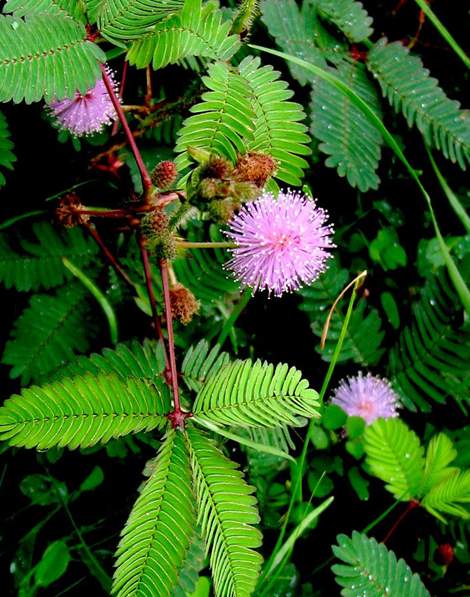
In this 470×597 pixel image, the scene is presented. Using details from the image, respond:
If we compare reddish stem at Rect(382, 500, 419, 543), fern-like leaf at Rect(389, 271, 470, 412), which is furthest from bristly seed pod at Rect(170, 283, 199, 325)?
reddish stem at Rect(382, 500, 419, 543)

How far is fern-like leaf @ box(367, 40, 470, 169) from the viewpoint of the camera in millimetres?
2064

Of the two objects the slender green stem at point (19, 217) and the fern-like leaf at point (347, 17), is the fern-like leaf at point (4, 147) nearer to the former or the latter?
the slender green stem at point (19, 217)

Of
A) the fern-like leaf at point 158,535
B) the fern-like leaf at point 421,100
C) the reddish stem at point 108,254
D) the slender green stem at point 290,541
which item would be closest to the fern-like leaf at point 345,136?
the fern-like leaf at point 421,100

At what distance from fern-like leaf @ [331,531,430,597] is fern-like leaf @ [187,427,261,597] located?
54 centimetres

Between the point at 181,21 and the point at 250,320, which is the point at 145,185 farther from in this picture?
the point at 250,320

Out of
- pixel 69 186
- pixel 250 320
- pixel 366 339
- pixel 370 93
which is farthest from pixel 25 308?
pixel 370 93

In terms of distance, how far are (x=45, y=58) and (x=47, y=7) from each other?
13 cm

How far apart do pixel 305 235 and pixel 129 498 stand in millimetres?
975

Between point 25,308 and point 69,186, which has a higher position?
point 69,186

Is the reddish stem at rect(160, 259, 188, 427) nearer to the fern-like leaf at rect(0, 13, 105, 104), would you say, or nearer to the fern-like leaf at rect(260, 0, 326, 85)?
the fern-like leaf at rect(0, 13, 105, 104)

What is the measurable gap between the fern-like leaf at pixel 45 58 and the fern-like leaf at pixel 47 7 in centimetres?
2

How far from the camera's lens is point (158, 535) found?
1303 millimetres

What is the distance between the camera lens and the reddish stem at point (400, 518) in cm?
202

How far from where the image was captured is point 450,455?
1.96 metres
